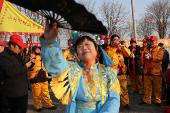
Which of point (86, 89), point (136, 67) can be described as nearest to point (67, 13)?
point (86, 89)

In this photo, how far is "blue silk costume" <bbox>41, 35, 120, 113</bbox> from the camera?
1561mm

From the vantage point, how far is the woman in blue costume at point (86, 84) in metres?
1.56

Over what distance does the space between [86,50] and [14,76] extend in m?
1.79

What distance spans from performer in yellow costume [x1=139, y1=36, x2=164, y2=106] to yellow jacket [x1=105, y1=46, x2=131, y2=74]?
2.22 feet

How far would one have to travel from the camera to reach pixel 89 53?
5.80ft

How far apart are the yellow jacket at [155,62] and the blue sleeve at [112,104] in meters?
3.56

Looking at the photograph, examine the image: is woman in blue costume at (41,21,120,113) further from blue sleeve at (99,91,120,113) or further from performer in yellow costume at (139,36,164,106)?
performer in yellow costume at (139,36,164,106)

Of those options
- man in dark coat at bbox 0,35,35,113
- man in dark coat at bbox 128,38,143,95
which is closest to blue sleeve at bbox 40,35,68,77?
man in dark coat at bbox 0,35,35,113

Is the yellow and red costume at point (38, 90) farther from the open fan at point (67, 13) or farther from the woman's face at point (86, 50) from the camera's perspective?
the open fan at point (67, 13)

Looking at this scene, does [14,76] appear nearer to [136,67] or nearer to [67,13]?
[67,13]

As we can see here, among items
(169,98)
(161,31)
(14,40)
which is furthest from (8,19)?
(161,31)

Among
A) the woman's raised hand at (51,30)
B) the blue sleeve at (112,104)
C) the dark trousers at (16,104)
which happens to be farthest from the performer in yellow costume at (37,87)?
the woman's raised hand at (51,30)

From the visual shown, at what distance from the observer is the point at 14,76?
289 cm

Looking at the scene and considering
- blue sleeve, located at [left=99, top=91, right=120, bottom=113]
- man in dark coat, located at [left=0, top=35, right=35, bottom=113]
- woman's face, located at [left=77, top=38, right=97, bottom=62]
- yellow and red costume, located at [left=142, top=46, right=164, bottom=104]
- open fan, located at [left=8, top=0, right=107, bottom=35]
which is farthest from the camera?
yellow and red costume, located at [left=142, top=46, right=164, bottom=104]
